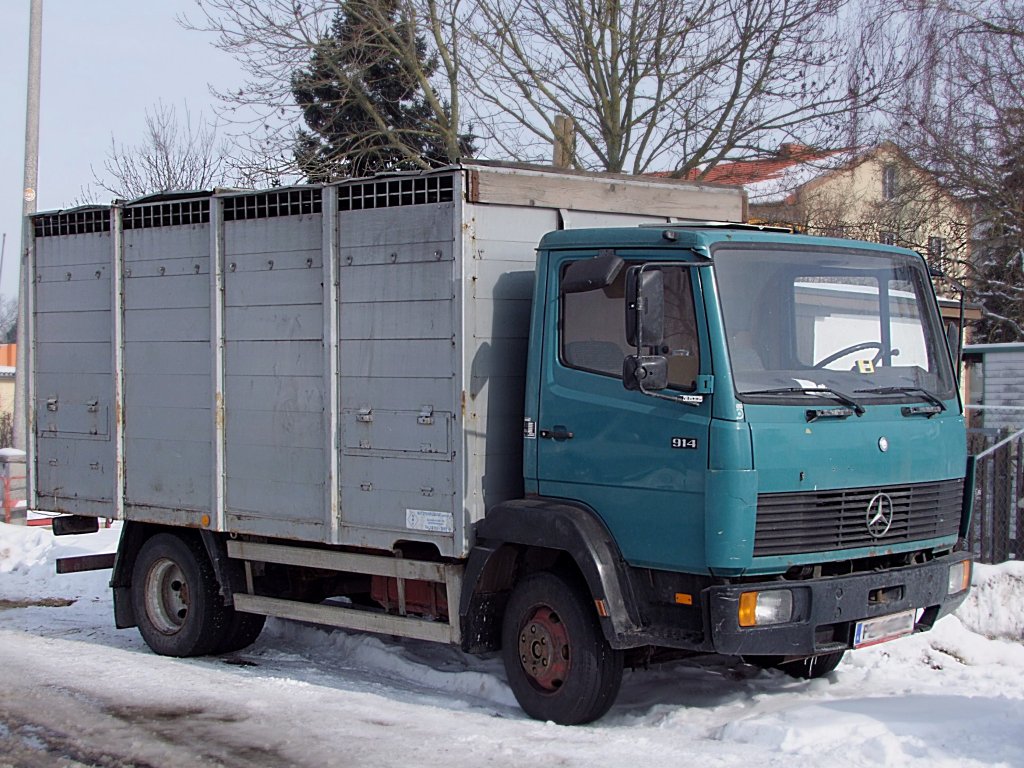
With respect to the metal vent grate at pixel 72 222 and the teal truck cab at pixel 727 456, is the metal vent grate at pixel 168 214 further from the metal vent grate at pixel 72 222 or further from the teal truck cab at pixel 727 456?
the teal truck cab at pixel 727 456

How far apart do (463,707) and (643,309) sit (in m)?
2.67

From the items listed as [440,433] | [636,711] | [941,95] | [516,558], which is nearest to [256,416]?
[440,433]

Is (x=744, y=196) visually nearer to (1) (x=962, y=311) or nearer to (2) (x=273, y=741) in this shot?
(1) (x=962, y=311)

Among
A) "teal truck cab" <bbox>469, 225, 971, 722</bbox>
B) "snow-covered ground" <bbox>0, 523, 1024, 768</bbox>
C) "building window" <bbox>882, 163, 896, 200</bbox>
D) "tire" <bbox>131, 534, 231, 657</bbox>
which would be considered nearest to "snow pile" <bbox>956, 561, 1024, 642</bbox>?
"snow-covered ground" <bbox>0, 523, 1024, 768</bbox>

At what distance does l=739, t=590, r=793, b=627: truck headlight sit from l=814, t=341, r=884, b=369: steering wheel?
1.23 m

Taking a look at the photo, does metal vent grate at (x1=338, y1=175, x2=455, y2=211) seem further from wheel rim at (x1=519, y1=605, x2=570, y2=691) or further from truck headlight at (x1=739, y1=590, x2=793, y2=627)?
truck headlight at (x1=739, y1=590, x2=793, y2=627)

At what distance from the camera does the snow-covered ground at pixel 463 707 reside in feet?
19.9

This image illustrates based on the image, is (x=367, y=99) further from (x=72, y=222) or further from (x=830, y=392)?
(x=830, y=392)

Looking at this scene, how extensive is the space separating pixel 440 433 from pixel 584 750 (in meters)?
2.01

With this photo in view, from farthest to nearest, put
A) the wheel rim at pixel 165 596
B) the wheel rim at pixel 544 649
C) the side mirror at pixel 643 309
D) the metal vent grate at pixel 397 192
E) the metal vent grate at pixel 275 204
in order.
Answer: the wheel rim at pixel 165 596
the metal vent grate at pixel 275 204
the metal vent grate at pixel 397 192
the wheel rim at pixel 544 649
the side mirror at pixel 643 309

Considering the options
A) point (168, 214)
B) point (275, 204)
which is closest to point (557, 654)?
point (275, 204)

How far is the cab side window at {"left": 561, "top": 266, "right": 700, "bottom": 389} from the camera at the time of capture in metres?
6.33

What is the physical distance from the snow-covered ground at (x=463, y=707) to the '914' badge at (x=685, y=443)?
145 cm

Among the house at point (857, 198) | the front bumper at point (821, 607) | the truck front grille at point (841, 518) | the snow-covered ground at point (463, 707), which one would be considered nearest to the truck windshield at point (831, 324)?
the truck front grille at point (841, 518)
